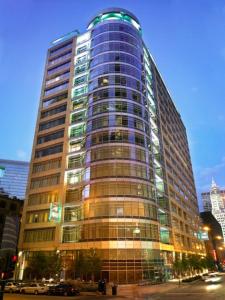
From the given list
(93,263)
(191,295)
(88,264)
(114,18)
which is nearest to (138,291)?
(191,295)

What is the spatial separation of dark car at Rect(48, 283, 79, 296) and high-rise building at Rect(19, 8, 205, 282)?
14.0m

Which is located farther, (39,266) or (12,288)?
(39,266)

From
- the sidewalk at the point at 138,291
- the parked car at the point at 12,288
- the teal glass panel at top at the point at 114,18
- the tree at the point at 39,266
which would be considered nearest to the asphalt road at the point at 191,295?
the sidewalk at the point at 138,291

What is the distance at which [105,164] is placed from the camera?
5353 centimetres

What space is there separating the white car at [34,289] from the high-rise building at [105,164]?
13170 millimetres

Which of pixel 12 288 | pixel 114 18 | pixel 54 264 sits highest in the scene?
pixel 114 18

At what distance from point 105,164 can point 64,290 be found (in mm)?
25610

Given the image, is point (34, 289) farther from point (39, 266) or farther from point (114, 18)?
point (114, 18)

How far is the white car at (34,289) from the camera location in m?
34.9

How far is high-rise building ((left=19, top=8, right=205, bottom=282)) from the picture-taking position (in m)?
49.3

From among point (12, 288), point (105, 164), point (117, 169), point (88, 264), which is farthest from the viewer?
point (105, 164)

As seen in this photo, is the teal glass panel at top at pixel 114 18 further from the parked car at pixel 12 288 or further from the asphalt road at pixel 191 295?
the asphalt road at pixel 191 295

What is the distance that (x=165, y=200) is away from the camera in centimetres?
6788

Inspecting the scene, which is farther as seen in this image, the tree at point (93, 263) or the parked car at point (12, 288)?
the tree at point (93, 263)
